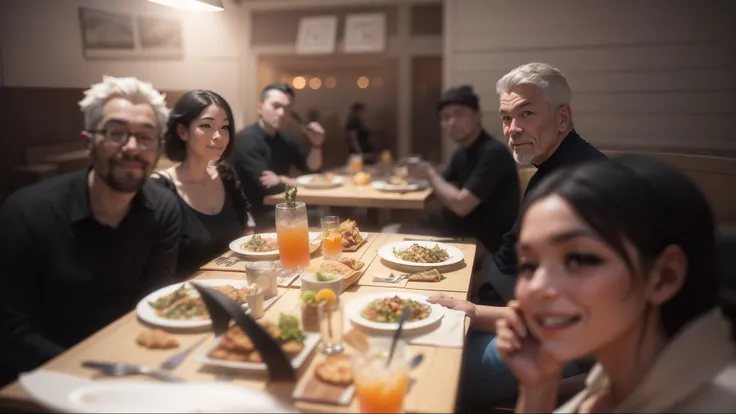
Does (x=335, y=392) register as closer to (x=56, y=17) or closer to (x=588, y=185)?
(x=588, y=185)

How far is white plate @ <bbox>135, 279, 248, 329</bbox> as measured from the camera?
1426 mm

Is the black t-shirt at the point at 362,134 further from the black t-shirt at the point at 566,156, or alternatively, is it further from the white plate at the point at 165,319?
the white plate at the point at 165,319

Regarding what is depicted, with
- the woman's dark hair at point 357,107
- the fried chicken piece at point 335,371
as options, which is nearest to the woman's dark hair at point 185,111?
the fried chicken piece at point 335,371

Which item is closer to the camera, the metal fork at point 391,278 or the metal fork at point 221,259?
the metal fork at point 391,278

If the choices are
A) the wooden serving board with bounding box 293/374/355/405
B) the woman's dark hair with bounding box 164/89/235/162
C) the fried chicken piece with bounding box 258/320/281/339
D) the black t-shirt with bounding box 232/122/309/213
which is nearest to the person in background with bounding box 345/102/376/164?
the black t-shirt with bounding box 232/122/309/213

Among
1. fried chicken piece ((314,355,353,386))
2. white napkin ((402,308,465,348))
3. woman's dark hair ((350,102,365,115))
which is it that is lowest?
white napkin ((402,308,465,348))

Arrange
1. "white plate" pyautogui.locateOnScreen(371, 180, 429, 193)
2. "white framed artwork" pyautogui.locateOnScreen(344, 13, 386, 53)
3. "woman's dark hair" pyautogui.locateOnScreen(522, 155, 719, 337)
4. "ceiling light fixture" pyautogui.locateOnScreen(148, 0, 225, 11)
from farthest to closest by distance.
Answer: "white framed artwork" pyautogui.locateOnScreen(344, 13, 386, 53) < "white plate" pyautogui.locateOnScreen(371, 180, 429, 193) < "ceiling light fixture" pyautogui.locateOnScreen(148, 0, 225, 11) < "woman's dark hair" pyautogui.locateOnScreen(522, 155, 719, 337)

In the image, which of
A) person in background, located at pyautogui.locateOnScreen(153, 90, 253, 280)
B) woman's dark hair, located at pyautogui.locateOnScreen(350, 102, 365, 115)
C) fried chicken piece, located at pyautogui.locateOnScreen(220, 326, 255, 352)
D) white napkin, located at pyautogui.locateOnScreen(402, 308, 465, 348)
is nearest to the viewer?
fried chicken piece, located at pyautogui.locateOnScreen(220, 326, 255, 352)

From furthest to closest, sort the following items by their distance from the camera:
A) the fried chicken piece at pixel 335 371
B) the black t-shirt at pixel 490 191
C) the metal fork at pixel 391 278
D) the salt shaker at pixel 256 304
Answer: the black t-shirt at pixel 490 191
the metal fork at pixel 391 278
the salt shaker at pixel 256 304
the fried chicken piece at pixel 335 371

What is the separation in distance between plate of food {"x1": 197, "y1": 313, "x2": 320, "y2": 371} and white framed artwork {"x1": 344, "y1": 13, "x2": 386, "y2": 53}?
3.83m

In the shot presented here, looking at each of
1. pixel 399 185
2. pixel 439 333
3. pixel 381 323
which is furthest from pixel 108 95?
pixel 399 185

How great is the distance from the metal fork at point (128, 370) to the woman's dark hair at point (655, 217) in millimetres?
902

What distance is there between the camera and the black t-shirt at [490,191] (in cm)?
296

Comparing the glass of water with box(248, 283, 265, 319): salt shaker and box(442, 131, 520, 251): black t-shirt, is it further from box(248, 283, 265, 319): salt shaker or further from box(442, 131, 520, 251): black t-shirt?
box(442, 131, 520, 251): black t-shirt
